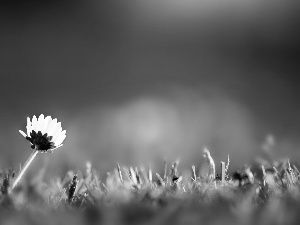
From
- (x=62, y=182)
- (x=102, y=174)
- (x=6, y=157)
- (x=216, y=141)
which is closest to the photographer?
(x=62, y=182)

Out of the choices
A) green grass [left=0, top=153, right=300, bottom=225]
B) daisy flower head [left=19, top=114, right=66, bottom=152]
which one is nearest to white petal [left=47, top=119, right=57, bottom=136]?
daisy flower head [left=19, top=114, right=66, bottom=152]

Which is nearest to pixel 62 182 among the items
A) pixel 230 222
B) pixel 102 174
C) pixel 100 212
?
pixel 102 174

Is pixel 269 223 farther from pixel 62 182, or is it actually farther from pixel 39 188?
pixel 62 182

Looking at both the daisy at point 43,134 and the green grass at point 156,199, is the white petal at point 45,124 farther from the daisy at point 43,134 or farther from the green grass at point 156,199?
the green grass at point 156,199

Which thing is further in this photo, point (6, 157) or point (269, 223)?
point (6, 157)

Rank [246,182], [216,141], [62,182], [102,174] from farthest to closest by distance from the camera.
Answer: [216,141] → [102,174] → [62,182] → [246,182]

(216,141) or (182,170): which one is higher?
(216,141)

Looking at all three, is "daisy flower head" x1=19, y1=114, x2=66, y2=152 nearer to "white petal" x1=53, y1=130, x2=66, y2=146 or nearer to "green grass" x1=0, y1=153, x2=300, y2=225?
"white petal" x1=53, y1=130, x2=66, y2=146
